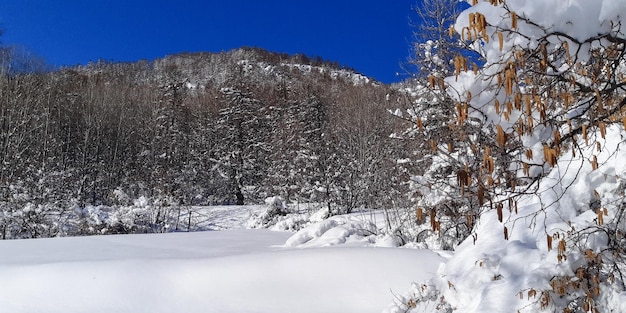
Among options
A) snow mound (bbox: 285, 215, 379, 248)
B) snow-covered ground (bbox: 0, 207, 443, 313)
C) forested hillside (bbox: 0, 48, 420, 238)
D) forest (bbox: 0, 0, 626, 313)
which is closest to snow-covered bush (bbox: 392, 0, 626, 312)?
forest (bbox: 0, 0, 626, 313)

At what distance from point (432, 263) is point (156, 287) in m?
2.51

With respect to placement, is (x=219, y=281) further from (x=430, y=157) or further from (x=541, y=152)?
(x=430, y=157)

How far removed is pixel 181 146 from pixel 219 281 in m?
29.1

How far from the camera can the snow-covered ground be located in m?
3.61

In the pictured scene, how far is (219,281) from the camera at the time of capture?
12.8 ft

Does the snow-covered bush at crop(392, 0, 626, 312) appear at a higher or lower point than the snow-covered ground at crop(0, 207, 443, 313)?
higher

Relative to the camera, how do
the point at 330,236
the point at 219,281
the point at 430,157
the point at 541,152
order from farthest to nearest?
the point at 430,157 → the point at 330,236 → the point at 219,281 → the point at 541,152

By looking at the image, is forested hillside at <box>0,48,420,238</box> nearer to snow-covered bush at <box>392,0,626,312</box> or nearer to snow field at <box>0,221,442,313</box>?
snow field at <box>0,221,442,313</box>

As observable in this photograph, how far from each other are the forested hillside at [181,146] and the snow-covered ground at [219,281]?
9.57 metres

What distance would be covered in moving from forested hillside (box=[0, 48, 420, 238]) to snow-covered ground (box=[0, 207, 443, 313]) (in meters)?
9.57

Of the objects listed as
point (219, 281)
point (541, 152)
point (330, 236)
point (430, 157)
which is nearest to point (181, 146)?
point (430, 157)

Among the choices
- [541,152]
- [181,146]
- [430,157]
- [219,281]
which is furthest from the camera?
[181,146]

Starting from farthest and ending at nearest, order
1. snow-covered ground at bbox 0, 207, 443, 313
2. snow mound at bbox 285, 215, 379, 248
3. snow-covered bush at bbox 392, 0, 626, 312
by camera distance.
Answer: snow mound at bbox 285, 215, 379, 248 → snow-covered ground at bbox 0, 207, 443, 313 → snow-covered bush at bbox 392, 0, 626, 312

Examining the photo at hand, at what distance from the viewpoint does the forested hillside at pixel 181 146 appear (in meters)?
18.4
